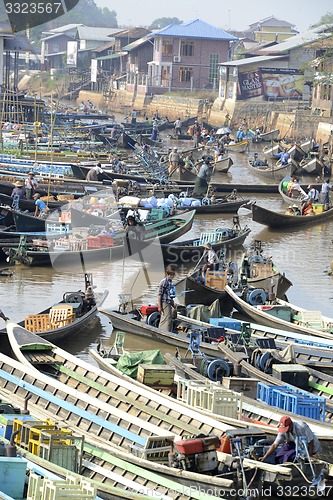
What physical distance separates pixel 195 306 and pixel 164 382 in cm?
400

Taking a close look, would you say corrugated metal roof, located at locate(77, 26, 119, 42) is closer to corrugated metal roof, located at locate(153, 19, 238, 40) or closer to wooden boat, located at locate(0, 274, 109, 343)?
corrugated metal roof, located at locate(153, 19, 238, 40)

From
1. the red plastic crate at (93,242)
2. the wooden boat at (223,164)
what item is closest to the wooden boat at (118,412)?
the red plastic crate at (93,242)

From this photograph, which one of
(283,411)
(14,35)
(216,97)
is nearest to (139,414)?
(283,411)

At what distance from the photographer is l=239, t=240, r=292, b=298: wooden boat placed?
18562 millimetres

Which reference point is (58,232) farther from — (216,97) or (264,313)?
(216,97)

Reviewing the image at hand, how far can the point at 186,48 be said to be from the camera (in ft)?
224

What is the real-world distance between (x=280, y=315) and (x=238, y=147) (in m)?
30.3

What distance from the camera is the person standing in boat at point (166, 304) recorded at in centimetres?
1577

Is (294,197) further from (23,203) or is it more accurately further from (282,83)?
(282,83)

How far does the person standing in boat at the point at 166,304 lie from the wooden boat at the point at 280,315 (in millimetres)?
1799

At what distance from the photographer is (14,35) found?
43.5 m

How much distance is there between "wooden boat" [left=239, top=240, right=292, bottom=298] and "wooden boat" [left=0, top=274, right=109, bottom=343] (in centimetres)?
299

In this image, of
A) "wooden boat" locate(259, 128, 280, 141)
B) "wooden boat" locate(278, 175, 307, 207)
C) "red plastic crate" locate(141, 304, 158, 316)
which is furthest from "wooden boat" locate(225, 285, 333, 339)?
"wooden boat" locate(259, 128, 280, 141)

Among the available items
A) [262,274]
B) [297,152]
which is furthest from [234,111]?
[262,274]
